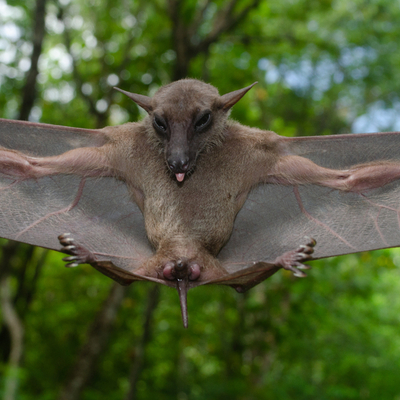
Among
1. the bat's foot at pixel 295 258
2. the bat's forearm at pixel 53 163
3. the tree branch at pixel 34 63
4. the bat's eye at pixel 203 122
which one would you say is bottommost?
the bat's foot at pixel 295 258

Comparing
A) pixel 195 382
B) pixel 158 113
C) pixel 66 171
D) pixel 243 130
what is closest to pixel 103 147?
pixel 66 171

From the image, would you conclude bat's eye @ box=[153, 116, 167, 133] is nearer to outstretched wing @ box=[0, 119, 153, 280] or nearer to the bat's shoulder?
the bat's shoulder

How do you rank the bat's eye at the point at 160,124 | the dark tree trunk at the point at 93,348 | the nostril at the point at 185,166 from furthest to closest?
the dark tree trunk at the point at 93,348, the bat's eye at the point at 160,124, the nostril at the point at 185,166

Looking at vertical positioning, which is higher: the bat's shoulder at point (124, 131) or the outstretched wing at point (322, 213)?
the bat's shoulder at point (124, 131)

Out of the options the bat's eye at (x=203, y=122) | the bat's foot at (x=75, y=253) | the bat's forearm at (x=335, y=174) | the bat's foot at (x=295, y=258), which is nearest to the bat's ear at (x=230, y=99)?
the bat's eye at (x=203, y=122)

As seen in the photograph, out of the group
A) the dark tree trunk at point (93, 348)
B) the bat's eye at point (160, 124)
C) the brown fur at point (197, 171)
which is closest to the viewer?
the bat's eye at point (160, 124)

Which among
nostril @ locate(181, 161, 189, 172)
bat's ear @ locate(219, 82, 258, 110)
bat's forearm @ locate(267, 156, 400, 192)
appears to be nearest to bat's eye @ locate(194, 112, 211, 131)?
bat's ear @ locate(219, 82, 258, 110)

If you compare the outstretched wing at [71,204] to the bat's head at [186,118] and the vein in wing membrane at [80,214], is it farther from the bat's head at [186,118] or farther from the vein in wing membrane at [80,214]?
the bat's head at [186,118]

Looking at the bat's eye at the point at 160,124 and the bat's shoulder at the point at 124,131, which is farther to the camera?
the bat's shoulder at the point at 124,131
